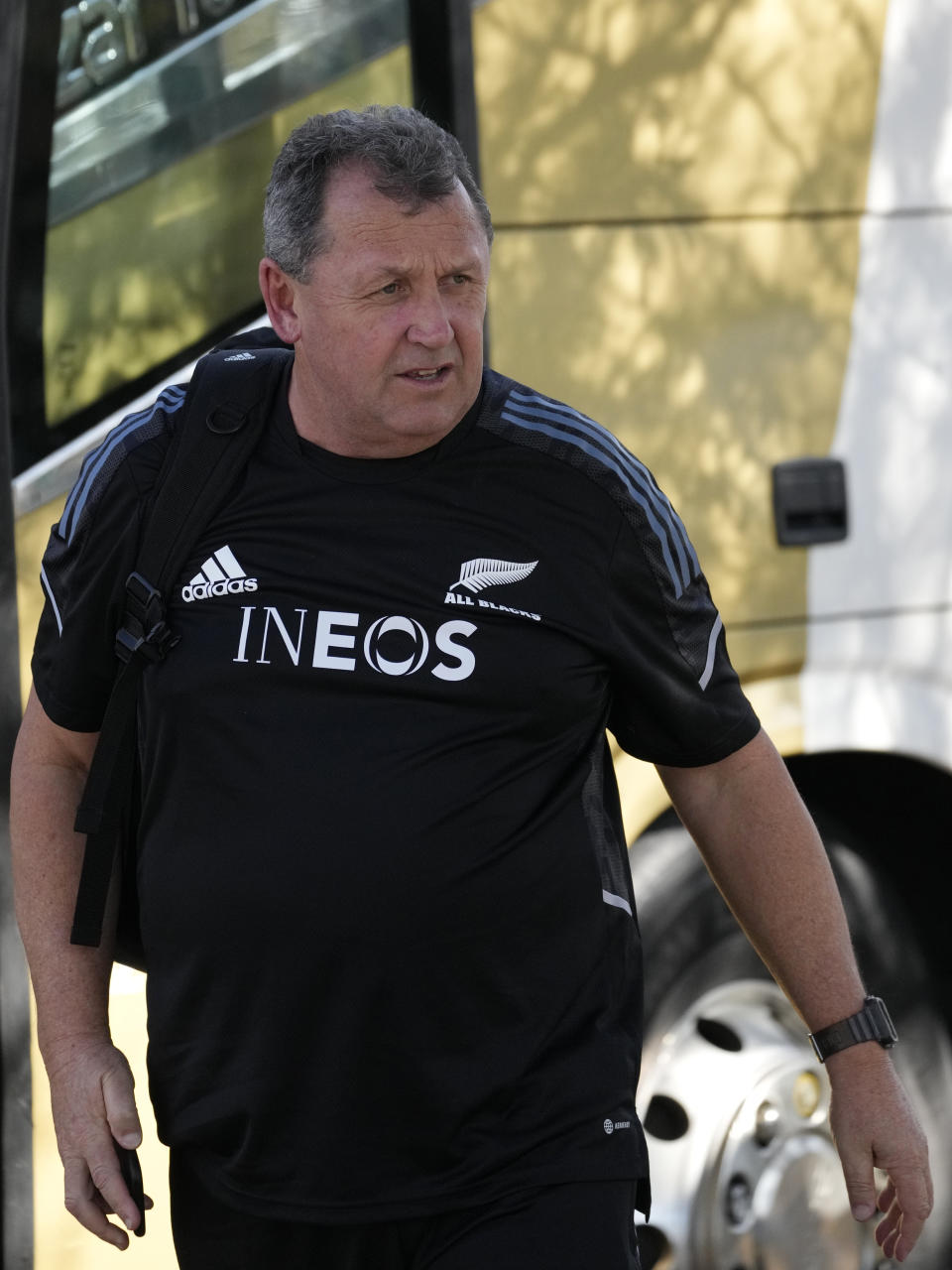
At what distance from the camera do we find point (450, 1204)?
2.10 meters

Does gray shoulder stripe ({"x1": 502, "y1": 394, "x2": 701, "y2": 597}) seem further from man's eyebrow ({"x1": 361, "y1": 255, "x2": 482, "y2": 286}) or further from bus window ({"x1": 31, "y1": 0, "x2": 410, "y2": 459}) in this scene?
bus window ({"x1": 31, "y1": 0, "x2": 410, "y2": 459})

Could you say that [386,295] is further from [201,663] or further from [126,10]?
[126,10]

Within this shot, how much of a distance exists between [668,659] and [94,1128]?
2.98ft

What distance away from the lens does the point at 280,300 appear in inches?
91.0

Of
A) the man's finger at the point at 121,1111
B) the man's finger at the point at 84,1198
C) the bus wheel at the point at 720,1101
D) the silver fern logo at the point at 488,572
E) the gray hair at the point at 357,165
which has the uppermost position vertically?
the gray hair at the point at 357,165

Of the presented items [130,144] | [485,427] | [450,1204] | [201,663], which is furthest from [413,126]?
[450,1204]

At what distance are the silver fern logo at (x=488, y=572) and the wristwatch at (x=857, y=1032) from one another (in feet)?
2.35

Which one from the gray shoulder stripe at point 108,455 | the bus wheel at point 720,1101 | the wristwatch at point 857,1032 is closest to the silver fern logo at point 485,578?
the gray shoulder stripe at point 108,455

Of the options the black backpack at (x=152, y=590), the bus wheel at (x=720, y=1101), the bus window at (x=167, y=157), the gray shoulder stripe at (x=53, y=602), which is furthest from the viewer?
the bus wheel at (x=720, y=1101)

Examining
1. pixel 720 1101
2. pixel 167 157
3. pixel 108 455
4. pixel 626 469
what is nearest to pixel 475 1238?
pixel 626 469

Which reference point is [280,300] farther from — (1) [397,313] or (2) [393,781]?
(2) [393,781]

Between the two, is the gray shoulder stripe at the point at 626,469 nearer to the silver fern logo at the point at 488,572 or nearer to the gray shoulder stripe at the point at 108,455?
the silver fern logo at the point at 488,572

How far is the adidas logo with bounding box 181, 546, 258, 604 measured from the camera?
219cm

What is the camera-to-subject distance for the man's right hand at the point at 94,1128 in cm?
221
